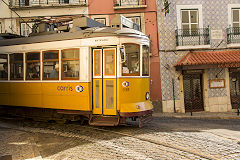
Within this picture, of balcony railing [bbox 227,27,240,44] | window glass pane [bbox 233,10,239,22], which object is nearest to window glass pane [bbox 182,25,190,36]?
balcony railing [bbox 227,27,240,44]

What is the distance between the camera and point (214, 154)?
17.4ft

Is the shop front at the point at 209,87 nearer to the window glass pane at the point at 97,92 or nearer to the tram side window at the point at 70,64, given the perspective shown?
the window glass pane at the point at 97,92

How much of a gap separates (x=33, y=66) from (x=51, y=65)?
860 millimetres

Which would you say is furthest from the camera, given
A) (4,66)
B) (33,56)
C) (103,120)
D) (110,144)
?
(4,66)

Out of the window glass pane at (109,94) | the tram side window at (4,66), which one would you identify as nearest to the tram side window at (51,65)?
the window glass pane at (109,94)

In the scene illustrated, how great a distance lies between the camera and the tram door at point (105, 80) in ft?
24.0

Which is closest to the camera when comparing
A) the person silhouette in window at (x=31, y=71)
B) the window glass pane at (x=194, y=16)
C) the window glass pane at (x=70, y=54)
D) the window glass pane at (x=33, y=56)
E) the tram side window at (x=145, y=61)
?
the window glass pane at (x=70, y=54)

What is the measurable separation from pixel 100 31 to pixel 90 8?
773 centimetres

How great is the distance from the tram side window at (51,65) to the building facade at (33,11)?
689cm

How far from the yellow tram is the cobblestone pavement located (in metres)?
0.57

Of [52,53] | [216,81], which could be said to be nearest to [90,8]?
[52,53]

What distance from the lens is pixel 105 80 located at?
738 cm

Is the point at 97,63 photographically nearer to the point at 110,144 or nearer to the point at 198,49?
the point at 110,144

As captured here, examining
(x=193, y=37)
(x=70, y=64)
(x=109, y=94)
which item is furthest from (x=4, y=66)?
(x=193, y=37)
